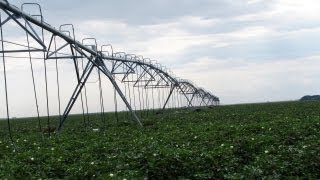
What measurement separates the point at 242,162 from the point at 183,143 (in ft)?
14.1

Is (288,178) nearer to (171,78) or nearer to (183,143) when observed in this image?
(183,143)

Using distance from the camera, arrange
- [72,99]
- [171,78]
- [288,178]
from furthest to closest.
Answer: [171,78] < [72,99] < [288,178]

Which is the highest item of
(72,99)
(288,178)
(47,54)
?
(47,54)

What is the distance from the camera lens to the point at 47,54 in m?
21.7

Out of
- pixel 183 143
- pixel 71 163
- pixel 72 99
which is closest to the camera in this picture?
pixel 71 163

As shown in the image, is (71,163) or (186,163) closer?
(186,163)

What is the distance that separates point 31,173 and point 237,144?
6463 mm

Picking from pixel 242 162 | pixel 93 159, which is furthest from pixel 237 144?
pixel 93 159

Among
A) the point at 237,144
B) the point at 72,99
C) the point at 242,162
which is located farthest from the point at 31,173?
the point at 72,99

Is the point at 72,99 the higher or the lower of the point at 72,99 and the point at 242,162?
the higher

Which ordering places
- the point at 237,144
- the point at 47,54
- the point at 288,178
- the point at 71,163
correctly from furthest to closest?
the point at 47,54
the point at 237,144
the point at 71,163
the point at 288,178

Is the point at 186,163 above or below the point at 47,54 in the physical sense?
below

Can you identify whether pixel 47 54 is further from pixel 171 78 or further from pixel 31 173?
pixel 171 78

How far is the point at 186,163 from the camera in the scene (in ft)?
42.2
